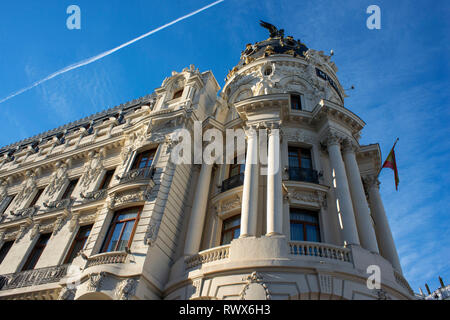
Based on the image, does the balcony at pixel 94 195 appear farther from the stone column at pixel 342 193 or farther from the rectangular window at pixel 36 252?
the stone column at pixel 342 193

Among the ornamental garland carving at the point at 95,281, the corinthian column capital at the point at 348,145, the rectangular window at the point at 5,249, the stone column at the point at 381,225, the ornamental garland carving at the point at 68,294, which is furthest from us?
the rectangular window at the point at 5,249

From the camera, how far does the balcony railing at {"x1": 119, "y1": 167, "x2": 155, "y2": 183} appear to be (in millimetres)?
17516

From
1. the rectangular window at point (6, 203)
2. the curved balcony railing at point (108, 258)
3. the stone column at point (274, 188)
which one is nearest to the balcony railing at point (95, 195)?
the curved balcony railing at point (108, 258)

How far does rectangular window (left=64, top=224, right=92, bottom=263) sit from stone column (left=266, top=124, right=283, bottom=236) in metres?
10.9

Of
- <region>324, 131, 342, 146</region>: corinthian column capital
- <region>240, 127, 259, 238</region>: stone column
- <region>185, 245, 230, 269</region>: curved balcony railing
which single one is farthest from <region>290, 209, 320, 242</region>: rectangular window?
<region>324, 131, 342, 146</region>: corinthian column capital

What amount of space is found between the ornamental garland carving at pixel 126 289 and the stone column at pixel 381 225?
12.5m

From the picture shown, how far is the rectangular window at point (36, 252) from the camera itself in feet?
62.6

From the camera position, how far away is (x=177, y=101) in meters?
22.8

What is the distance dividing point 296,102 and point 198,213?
11.1 m

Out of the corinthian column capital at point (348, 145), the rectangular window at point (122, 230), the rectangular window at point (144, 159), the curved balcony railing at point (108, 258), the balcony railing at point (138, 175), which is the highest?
the corinthian column capital at point (348, 145)

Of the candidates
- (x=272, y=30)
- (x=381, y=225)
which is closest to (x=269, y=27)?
(x=272, y=30)

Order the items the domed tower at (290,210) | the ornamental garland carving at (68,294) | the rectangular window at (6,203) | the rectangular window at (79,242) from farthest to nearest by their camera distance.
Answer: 1. the rectangular window at (6,203)
2. the rectangular window at (79,242)
3. the ornamental garland carving at (68,294)
4. the domed tower at (290,210)

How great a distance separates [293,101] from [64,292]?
697 inches

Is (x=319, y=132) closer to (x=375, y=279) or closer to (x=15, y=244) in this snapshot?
(x=375, y=279)
